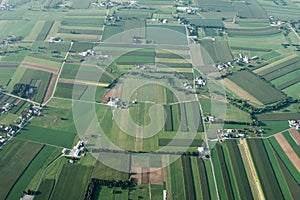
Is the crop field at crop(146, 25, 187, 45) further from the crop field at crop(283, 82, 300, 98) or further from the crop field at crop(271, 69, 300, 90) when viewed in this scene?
the crop field at crop(283, 82, 300, 98)

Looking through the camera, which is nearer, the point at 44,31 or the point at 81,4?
the point at 44,31

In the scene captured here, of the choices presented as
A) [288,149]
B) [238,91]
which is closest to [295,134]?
[288,149]

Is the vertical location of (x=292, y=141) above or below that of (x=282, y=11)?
below

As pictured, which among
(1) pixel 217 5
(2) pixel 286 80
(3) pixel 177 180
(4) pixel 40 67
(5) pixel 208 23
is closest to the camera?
(3) pixel 177 180

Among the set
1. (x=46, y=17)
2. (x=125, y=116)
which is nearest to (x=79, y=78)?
(x=125, y=116)

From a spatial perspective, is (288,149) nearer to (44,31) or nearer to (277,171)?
(277,171)

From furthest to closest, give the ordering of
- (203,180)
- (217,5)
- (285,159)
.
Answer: (217,5) < (285,159) < (203,180)
